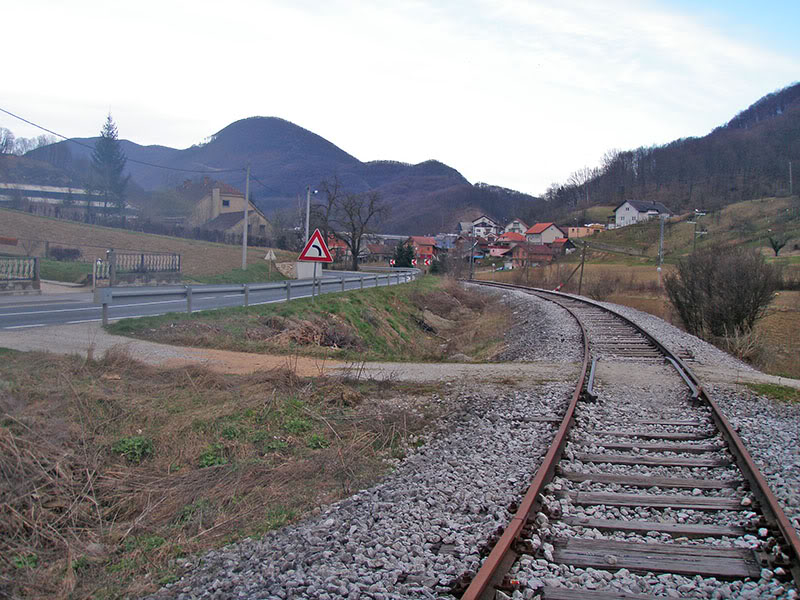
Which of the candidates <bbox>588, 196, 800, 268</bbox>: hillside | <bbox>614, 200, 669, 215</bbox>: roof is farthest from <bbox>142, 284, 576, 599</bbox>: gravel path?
<bbox>614, 200, 669, 215</bbox>: roof

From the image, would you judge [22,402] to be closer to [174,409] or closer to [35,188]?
[174,409]

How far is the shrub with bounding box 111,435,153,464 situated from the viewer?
6.46 meters

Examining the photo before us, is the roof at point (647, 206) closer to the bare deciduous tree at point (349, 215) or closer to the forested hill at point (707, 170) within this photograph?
the forested hill at point (707, 170)

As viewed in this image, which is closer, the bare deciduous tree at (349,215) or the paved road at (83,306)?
the paved road at (83,306)

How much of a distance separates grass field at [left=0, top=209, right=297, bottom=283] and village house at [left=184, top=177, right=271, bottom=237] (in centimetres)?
2559

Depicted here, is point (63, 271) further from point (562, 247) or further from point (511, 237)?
point (511, 237)

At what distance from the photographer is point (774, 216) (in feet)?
351

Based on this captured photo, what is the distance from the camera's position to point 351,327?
71.9ft

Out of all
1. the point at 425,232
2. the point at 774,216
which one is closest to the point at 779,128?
the point at 774,216

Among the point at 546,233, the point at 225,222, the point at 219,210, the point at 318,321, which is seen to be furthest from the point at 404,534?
the point at 546,233

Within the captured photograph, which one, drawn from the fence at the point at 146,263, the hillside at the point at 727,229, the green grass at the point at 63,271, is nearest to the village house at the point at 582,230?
the hillside at the point at 727,229

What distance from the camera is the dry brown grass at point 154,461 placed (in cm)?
474

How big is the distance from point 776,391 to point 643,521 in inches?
290

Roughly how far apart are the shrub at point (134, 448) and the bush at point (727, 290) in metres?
20.1
